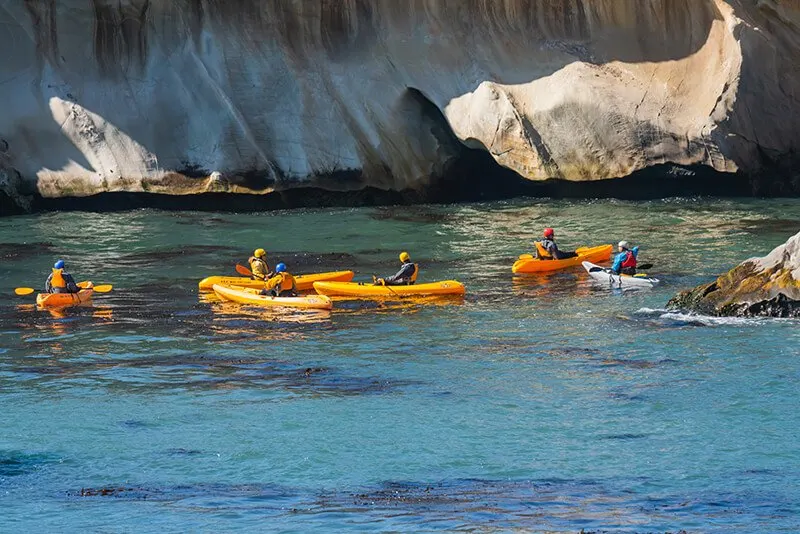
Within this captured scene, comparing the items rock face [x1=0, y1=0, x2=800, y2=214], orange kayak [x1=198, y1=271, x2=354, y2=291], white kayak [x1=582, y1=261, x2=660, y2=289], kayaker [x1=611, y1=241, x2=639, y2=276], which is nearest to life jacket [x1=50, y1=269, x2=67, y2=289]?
orange kayak [x1=198, y1=271, x2=354, y2=291]

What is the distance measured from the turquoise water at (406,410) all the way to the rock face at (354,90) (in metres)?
8.64

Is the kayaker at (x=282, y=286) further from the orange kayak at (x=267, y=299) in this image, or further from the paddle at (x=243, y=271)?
the paddle at (x=243, y=271)

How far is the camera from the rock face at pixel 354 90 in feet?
116

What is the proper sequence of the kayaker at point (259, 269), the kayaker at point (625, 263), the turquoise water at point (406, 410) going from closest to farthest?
the turquoise water at point (406, 410), the kayaker at point (625, 263), the kayaker at point (259, 269)

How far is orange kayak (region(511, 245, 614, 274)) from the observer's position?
2645 centimetres

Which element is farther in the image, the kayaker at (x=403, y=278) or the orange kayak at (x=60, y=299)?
the kayaker at (x=403, y=278)

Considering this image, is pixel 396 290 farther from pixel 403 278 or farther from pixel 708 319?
pixel 708 319

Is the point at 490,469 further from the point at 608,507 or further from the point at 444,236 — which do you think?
the point at 444,236

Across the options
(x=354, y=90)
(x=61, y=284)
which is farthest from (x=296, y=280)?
(x=354, y=90)

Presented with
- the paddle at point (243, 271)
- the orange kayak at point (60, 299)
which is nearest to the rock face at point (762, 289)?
the paddle at point (243, 271)

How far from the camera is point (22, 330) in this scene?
2173 cm

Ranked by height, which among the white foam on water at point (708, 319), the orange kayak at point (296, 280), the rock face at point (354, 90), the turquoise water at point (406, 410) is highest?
the rock face at point (354, 90)

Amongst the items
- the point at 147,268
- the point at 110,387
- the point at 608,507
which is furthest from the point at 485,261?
the point at 608,507

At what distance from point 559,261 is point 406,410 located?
12199mm
